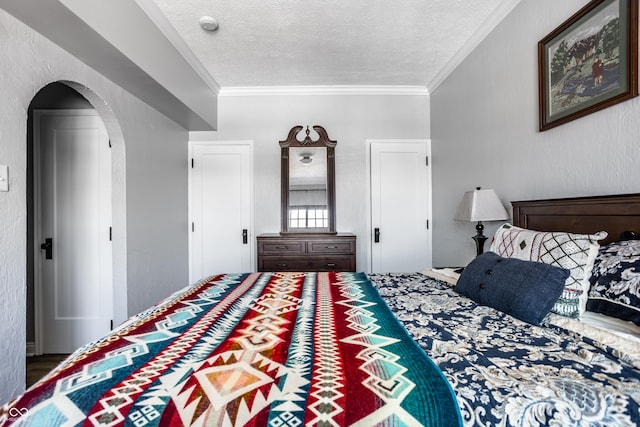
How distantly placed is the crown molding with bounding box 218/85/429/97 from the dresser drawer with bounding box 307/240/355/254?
1.75 m

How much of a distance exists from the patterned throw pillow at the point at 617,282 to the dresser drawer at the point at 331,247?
88.9 inches

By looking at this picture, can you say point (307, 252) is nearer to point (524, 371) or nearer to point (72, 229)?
point (72, 229)

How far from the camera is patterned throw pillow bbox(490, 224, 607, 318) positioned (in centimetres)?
122

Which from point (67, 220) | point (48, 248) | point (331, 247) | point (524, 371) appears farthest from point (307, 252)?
point (524, 371)

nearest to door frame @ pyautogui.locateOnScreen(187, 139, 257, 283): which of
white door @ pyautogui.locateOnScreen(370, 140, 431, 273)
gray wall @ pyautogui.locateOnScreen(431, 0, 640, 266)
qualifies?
white door @ pyautogui.locateOnScreen(370, 140, 431, 273)

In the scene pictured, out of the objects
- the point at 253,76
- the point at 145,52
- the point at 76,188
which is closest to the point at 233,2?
the point at 145,52

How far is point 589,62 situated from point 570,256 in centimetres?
103

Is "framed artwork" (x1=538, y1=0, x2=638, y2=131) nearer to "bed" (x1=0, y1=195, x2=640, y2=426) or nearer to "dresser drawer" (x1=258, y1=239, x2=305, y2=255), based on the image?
"bed" (x1=0, y1=195, x2=640, y2=426)

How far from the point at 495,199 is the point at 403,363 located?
175 cm

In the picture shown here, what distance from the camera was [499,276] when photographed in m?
1.40

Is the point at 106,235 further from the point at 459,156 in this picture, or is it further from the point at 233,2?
the point at 459,156

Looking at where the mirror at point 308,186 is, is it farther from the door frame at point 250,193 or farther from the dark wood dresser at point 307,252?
the door frame at point 250,193

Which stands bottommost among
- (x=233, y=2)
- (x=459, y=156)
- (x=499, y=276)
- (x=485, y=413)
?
(x=485, y=413)

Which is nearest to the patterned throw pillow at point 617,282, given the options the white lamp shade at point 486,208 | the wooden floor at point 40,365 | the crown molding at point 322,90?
the white lamp shade at point 486,208
